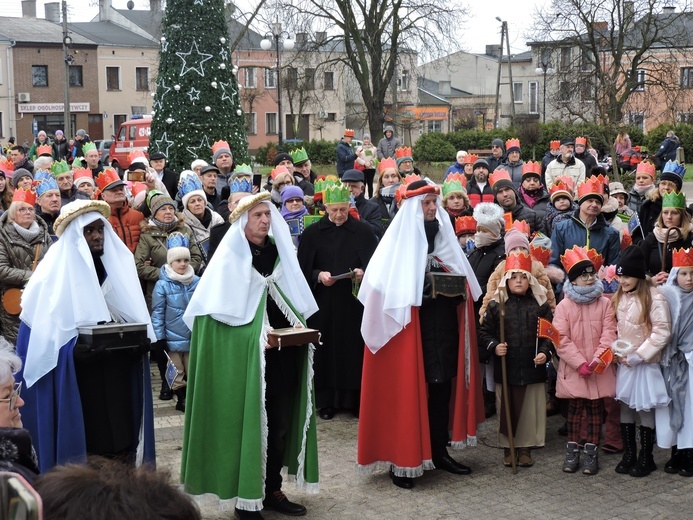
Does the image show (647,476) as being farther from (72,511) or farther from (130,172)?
(130,172)

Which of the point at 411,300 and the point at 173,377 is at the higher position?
the point at 411,300

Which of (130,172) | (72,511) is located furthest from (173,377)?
(72,511)

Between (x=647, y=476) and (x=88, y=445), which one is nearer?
(x=88, y=445)

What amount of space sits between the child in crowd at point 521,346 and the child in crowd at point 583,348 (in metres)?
0.16

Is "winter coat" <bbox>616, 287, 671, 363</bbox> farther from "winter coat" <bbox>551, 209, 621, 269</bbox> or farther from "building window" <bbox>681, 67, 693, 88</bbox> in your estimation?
"building window" <bbox>681, 67, 693, 88</bbox>

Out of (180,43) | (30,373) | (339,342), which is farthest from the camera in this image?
(180,43)

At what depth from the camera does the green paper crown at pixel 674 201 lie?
8.13 metres

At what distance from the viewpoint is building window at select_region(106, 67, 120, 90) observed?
65.1 m

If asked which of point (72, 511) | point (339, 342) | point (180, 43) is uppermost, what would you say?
point (180, 43)

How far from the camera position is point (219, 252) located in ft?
19.7

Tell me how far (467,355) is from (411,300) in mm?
737

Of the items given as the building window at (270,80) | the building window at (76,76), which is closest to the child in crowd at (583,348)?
the building window at (76,76)

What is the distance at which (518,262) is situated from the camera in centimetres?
729

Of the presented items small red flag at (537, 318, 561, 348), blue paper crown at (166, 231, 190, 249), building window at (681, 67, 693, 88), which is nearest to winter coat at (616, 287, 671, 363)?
small red flag at (537, 318, 561, 348)
